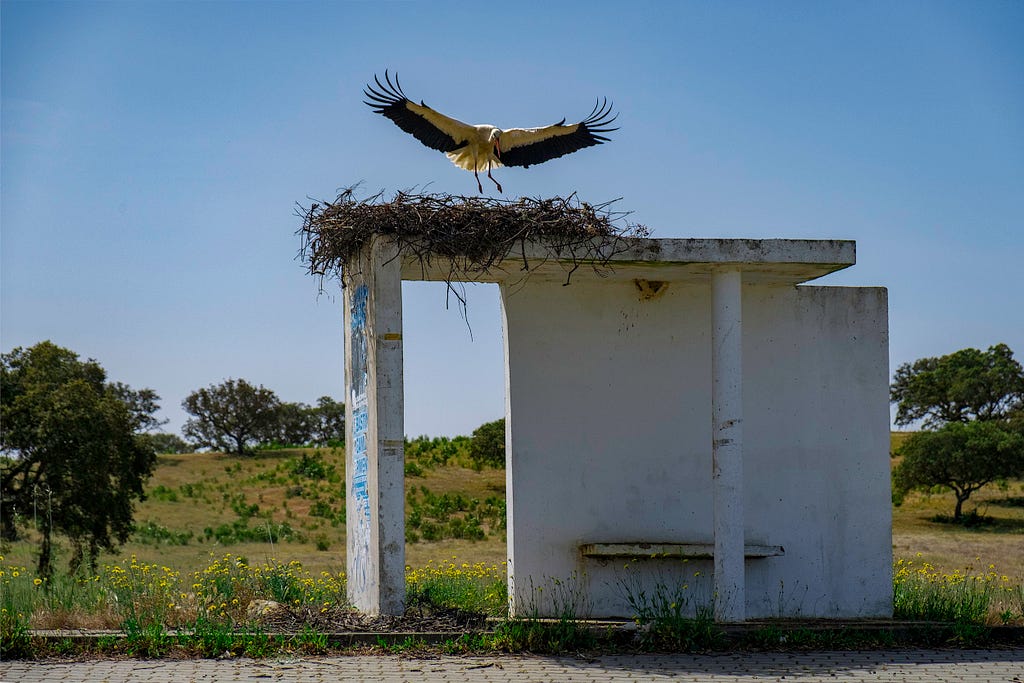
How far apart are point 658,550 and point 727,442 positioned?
1293 mm

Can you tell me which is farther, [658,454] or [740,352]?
[658,454]

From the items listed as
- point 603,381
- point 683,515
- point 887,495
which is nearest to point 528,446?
point 603,381

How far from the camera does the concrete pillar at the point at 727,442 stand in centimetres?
977

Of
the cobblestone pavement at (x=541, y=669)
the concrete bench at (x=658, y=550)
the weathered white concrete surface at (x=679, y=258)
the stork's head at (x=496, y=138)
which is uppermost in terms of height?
the stork's head at (x=496, y=138)

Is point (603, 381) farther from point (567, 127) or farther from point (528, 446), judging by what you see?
point (567, 127)

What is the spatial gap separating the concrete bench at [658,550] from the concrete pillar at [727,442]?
51cm

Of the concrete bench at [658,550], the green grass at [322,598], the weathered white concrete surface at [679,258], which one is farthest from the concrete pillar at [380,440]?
the concrete bench at [658,550]

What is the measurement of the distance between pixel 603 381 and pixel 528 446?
1026 millimetres

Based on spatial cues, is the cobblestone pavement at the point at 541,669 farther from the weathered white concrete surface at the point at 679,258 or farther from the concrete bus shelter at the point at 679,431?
the weathered white concrete surface at the point at 679,258

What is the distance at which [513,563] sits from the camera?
1030 centimetres

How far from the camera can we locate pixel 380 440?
9328 millimetres

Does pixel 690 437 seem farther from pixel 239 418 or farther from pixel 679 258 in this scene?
pixel 239 418

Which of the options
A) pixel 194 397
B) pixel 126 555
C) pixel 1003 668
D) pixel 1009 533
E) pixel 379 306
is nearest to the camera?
pixel 1003 668

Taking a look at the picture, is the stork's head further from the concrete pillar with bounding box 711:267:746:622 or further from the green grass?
the green grass
